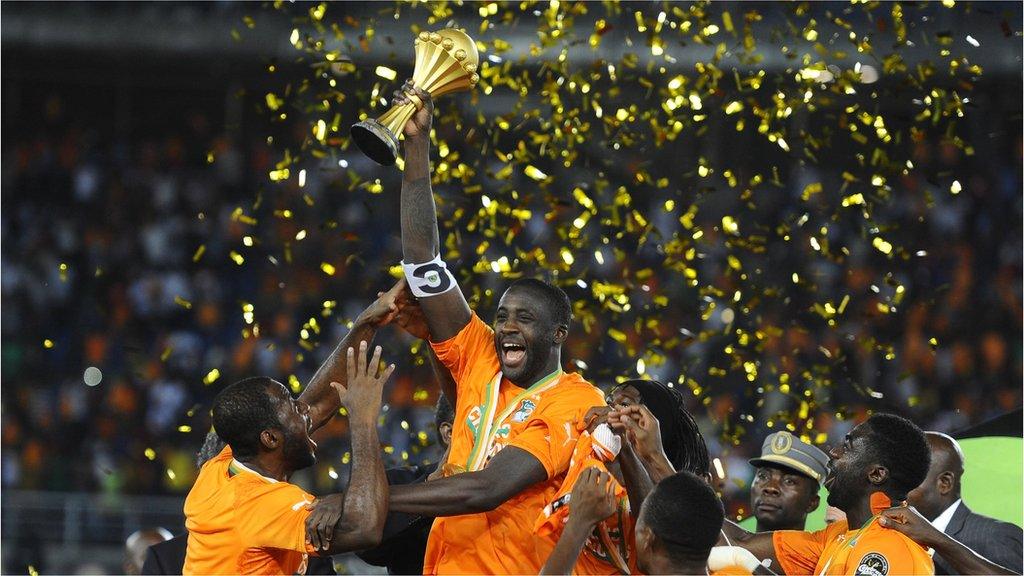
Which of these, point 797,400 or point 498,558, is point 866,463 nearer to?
point 498,558

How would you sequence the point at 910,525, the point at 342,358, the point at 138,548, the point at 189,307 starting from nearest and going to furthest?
the point at 910,525, the point at 342,358, the point at 138,548, the point at 189,307

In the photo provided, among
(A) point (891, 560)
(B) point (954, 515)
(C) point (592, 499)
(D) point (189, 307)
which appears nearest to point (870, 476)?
(A) point (891, 560)

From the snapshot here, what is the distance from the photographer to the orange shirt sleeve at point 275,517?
3.29 m

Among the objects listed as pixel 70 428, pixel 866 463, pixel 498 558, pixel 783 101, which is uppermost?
pixel 783 101

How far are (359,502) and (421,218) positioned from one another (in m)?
0.94

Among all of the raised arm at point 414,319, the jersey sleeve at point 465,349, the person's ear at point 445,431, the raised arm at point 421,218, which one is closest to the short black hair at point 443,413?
the person's ear at point 445,431

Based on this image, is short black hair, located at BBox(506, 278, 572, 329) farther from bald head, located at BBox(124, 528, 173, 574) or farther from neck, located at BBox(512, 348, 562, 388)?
bald head, located at BBox(124, 528, 173, 574)

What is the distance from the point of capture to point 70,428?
939cm

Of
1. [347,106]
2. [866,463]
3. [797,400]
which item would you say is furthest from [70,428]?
[866,463]

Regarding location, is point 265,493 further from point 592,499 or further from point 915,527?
point 915,527

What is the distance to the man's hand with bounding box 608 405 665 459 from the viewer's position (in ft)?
10.9

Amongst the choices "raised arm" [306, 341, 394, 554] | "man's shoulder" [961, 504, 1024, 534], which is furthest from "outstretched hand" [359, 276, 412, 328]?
"man's shoulder" [961, 504, 1024, 534]

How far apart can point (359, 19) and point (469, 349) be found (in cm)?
540

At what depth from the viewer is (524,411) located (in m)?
3.61
